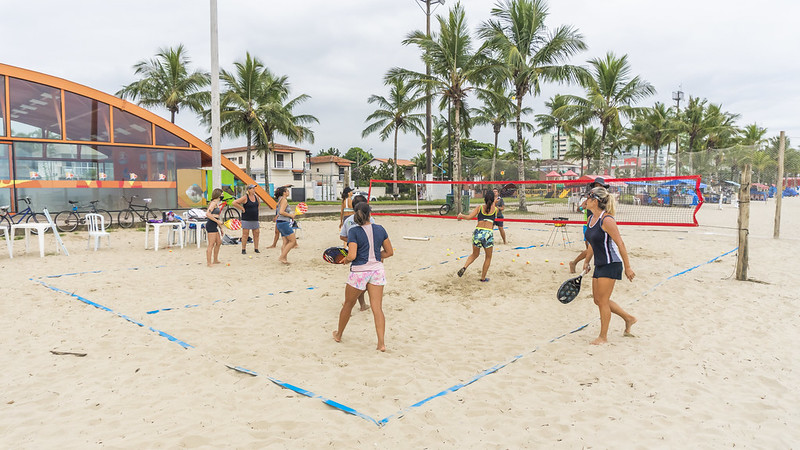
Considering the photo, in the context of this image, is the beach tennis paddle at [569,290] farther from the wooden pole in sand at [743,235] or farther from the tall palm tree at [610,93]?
the tall palm tree at [610,93]

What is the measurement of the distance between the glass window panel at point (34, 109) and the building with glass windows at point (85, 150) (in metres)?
0.02

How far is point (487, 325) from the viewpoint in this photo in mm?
5199

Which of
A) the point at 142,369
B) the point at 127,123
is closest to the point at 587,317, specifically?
the point at 142,369

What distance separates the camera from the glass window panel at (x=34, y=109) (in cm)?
1338

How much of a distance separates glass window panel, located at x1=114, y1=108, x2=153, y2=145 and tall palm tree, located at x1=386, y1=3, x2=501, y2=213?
10107 mm

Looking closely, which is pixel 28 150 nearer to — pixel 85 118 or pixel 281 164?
pixel 85 118

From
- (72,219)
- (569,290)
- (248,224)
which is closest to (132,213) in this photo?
(72,219)

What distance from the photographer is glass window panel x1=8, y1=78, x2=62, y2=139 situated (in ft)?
43.9

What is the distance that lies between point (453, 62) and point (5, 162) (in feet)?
53.8

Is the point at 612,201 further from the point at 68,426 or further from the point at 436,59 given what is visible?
the point at 436,59

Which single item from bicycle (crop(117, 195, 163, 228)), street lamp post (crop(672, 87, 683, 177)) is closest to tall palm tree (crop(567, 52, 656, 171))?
street lamp post (crop(672, 87, 683, 177))

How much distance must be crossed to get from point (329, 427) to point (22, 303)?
5.01m

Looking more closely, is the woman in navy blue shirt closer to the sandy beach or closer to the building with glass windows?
the sandy beach

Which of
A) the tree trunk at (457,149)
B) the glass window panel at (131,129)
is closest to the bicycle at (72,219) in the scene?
the glass window panel at (131,129)
